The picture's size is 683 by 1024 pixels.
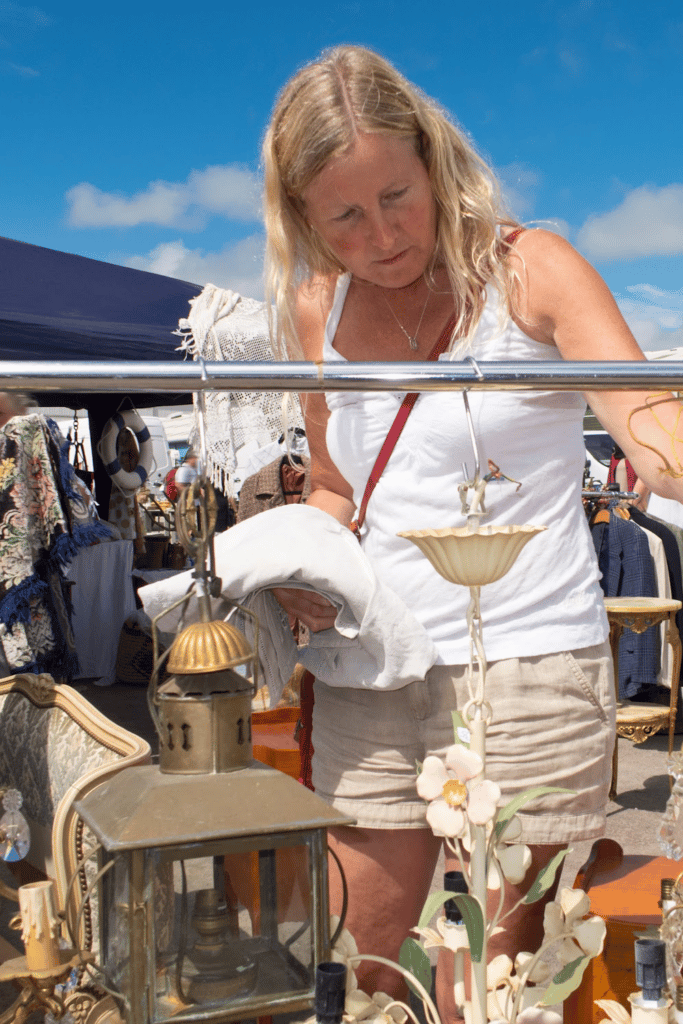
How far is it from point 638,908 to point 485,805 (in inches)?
40.5

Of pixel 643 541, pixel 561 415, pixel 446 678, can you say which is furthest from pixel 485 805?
pixel 643 541

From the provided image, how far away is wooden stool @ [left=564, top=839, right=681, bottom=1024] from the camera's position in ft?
4.98

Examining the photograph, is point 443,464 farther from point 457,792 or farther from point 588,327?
point 457,792

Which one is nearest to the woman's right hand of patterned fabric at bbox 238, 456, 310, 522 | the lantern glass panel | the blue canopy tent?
the lantern glass panel

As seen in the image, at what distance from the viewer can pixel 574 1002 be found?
1.60 metres

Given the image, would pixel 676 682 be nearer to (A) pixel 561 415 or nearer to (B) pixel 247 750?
(A) pixel 561 415

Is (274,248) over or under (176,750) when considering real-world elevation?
over

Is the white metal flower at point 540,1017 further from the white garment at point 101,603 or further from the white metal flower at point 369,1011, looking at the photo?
the white garment at point 101,603

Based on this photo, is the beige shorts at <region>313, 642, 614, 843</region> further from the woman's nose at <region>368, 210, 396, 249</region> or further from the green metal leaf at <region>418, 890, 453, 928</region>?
the woman's nose at <region>368, 210, 396, 249</region>

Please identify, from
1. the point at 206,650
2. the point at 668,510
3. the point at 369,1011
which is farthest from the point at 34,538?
the point at 668,510

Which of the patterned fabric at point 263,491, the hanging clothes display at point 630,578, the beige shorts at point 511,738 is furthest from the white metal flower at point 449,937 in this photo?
the hanging clothes display at point 630,578

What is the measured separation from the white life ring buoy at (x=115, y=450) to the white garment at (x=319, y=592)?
18.8 feet

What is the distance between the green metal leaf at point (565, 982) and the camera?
85 cm

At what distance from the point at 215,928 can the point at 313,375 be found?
47 centimetres
